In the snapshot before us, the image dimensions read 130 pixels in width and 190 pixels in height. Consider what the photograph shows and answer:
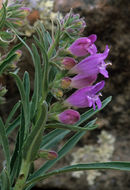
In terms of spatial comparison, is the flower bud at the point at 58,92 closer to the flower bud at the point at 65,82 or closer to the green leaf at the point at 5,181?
the flower bud at the point at 65,82

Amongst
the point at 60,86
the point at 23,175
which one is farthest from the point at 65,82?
the point at 23,175

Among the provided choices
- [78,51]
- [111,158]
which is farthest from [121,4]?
[78,51]

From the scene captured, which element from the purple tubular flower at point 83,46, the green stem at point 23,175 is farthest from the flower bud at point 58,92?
the green stem at point 23,175

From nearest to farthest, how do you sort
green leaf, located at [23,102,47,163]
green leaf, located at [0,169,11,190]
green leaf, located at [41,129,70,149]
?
green leaf, located at [23,102,47,163] < green leaf, located at [0,169,11,190] < green leaf, located at [41,129,70,149]

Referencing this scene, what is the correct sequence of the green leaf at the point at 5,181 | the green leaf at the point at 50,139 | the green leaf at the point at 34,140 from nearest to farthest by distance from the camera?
the green leaf at the point at 34,140 < the green leaf at the point at 5,181 < the green leaf at the point at 50,139

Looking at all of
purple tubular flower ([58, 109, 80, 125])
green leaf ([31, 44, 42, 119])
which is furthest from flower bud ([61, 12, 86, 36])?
purple tubular flower ([58, 109, 80, 125])

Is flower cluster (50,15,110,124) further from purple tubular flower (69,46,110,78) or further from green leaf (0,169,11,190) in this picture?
green leaf (0,169,11,190)

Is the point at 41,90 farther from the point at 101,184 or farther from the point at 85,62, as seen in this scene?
the point at 101,184

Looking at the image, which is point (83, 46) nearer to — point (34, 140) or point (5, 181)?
point (34, 140)
